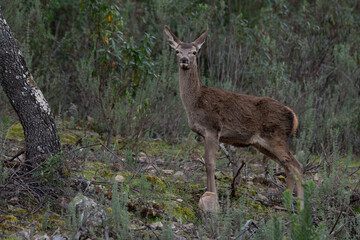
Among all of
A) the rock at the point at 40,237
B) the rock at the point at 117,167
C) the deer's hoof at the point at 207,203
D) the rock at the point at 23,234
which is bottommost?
the deer's hoof at the point at 207,203

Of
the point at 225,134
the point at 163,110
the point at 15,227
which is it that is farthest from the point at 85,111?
the point at 15,227

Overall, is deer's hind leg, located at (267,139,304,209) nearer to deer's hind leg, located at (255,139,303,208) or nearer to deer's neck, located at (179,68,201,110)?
deer's hind leg, located at (255,139,303,208)

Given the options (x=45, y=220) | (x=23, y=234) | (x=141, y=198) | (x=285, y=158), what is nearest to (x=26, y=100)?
(x=45, y=220)

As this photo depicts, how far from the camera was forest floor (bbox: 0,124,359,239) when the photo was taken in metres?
4.66

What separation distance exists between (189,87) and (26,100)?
2519 millimetres

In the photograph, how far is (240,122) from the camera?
6.86 meters

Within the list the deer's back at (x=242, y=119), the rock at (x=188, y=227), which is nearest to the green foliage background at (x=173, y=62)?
the deer's back at (x=242, y=119)

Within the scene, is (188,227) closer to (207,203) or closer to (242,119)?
(207,203)

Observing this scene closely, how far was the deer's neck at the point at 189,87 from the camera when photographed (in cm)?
700

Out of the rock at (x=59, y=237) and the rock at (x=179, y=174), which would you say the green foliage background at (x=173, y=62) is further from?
the rock at (x=59, y=237)

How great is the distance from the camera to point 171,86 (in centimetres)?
923

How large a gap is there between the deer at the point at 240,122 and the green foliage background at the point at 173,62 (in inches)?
31.0

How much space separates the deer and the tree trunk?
2171 millimetres

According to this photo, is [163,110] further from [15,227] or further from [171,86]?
[15,227]
